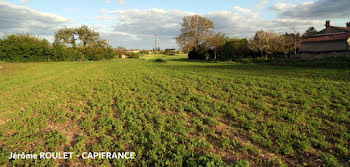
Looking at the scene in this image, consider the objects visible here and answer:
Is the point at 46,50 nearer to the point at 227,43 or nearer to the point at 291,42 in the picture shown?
the point at 227,43

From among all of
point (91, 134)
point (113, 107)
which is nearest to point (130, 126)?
point (91, 134)

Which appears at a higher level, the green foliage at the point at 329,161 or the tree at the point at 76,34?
the tree at the point at 76,34

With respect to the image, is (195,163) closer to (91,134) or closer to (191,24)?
(91,134)

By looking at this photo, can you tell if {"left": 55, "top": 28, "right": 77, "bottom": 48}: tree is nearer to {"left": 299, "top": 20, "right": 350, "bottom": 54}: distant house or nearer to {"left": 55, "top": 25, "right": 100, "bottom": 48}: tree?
{"left": 55, "top": 25, "right": 100, "bottom": 48}: tree

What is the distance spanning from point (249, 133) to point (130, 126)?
134 inches

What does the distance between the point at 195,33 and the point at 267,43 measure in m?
16.8

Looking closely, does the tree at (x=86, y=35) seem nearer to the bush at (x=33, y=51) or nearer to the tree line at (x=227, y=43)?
the bush at (x=33, y=51)

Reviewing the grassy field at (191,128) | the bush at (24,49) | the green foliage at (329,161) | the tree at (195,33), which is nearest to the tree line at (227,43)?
the tree at (195,33)

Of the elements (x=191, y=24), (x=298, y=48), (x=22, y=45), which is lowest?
(x=298, y=48)

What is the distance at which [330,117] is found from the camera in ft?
16.6

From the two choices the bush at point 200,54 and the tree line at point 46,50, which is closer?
the tree line at point 46,50

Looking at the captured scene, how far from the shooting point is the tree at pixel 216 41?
33.8 m

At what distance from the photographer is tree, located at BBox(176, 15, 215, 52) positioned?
3681cm

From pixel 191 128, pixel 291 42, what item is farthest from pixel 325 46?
pixel 191 128
